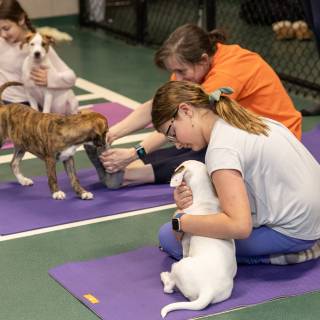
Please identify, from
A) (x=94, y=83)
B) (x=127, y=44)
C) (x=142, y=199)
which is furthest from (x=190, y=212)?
(x=127, y=44)

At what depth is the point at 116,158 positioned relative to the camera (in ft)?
14.0

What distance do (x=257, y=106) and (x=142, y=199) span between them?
734 millimetres

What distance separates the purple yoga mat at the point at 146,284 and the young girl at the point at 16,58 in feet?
6.39

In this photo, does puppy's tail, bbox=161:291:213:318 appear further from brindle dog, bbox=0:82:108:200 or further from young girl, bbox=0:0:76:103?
young girl, bbox=0:0:76:103

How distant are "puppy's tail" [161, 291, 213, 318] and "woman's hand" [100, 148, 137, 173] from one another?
53.6 inches

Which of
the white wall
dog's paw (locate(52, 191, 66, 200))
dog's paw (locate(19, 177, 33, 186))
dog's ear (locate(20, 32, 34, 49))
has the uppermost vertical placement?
dog's ear (locate(20, 32, 34, 49))

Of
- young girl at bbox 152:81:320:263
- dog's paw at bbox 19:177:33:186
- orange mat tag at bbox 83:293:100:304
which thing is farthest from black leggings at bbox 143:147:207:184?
orange mat tag at bbox 83:293:100:304

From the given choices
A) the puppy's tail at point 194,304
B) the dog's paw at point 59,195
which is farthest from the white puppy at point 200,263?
the dog's paw at point 59,195

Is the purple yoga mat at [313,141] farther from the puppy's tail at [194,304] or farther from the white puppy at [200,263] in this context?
the puppy's tail at [194,304]

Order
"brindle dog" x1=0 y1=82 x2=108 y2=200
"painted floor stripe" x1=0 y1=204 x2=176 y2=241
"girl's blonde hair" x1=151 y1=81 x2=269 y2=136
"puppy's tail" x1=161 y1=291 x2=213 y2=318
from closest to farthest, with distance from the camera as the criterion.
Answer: "puppy's tail" x1=161 y1=291 x2=213 y2=318, "girl's blonde hair" x1=151 y1=81 x2=269 y2=136, "painted floor stripe" x1=0 y1=204 x2=176 y2=241, "brindle dog" x1=0 y1=82 x2=108 y2=200

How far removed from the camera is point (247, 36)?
8.11m

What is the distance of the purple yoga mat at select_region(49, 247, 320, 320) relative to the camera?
3.09 meters

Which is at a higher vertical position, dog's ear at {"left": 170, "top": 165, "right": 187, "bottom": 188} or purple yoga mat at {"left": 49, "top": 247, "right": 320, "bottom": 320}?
dog's ear at {"left": 170, "top": 165, "right": 187, "bottom": 188}

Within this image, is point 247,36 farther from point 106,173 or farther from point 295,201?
point 295,201
